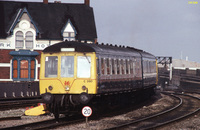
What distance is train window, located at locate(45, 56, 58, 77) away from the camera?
15.5 metres

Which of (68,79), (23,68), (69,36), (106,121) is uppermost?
(69,36)

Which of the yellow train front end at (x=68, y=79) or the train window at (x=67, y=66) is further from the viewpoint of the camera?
the train window at (x=67, y=66)

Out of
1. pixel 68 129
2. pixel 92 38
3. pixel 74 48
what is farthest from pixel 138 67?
pixel 92 38

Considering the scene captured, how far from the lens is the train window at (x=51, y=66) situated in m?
15.5

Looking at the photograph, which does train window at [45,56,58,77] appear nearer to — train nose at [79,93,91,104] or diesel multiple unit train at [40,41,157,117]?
diesel multiple unit train at [40,41,157,117]

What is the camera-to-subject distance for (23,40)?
36.9 metres

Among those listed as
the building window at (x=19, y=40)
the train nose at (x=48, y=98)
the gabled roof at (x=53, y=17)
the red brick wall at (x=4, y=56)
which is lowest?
the train nose at (x=48, y=98)

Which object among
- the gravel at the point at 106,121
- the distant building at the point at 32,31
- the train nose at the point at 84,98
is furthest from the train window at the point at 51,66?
the distant building at the point at 32,31

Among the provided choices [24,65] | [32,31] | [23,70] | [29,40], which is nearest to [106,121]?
[23,70]

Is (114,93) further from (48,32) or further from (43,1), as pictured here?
(43,1)

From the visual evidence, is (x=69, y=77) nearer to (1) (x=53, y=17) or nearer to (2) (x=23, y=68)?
(2) (x=23, y=68)

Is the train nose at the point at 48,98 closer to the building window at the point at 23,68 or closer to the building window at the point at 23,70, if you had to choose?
the building window at the point at 23,70

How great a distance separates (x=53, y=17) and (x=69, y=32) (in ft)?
9.89

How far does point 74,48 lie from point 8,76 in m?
21.9
